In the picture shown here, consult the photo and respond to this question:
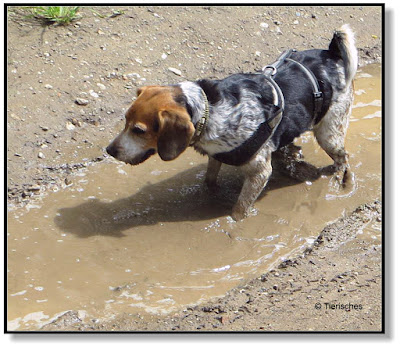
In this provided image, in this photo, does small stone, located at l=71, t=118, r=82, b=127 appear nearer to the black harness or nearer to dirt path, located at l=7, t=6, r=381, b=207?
dirt path, located at l=7, t=6, r=381, b=207

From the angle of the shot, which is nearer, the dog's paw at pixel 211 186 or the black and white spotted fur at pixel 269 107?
the black and white spotted fur at pixel 269 107

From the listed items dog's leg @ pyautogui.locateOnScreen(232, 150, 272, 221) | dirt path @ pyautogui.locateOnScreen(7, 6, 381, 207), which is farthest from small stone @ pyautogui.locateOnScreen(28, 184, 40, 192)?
dog's leg @ pyautogui.locateOnScreen(232, 150, 272, 221)

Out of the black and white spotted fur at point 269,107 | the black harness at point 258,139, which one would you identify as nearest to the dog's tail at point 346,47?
the black and white spotted fur at point 269,107

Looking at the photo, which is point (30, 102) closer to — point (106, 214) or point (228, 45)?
point (106, 214)

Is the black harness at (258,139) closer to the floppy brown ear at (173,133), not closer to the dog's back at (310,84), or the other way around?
the dog's back at (310,84)

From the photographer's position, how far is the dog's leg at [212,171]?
5.79 meters

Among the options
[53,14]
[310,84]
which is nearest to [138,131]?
[310,84]

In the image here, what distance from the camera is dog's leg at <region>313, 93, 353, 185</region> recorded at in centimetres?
575

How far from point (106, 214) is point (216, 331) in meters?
1.77

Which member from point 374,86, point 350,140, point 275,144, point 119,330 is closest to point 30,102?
Result: point 275,144

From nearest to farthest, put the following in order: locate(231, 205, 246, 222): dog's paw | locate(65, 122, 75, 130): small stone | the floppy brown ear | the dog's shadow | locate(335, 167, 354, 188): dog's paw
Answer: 1. the floppy brown ear
2. the dog's shadow
3. locate(231, 205, 246, 222): dog's paw
4. locate(335, 167, 354, 188): dog's paw
5. locate(65, 122, 75, 130): small stone

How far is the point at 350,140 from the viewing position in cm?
680

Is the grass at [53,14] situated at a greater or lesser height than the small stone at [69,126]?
greater

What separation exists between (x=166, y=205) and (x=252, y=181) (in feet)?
2.81
